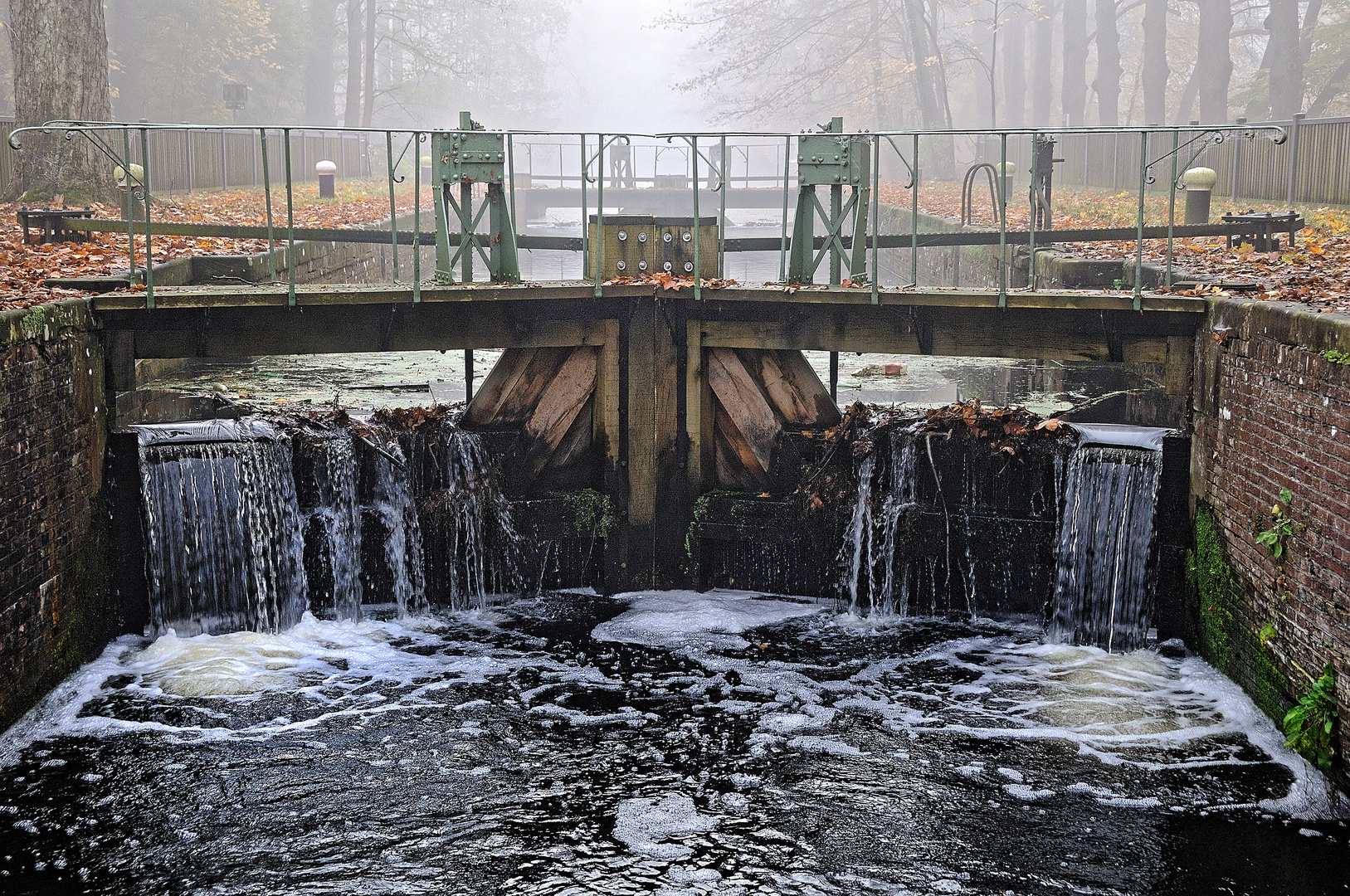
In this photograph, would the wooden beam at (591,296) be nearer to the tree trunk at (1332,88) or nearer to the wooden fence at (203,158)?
the wooden fence at (203,158)

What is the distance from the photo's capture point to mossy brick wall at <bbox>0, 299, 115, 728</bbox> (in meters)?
7.68

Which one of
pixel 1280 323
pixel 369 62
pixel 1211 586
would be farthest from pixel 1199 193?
pixel 369 62

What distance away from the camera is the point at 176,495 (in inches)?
374

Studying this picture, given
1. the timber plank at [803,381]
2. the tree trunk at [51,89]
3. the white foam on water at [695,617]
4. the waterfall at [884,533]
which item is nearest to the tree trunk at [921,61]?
the tree trunk at [51,89]

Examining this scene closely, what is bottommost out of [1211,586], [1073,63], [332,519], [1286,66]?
[1211,586]

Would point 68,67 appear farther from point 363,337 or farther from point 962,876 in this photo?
point 962,876

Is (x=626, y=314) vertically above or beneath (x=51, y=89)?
beneath

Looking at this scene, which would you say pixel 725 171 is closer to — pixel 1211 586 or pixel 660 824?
pixel 1211 586

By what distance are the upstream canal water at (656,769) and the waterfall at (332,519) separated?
324 millimetres

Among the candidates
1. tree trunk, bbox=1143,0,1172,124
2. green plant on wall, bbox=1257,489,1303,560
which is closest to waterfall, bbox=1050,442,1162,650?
green plant on wall, bbox=1257,489,1303,560

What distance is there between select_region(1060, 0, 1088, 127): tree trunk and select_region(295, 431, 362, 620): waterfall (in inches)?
1253

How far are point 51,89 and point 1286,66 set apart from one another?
23.0m

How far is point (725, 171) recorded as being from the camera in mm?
10281

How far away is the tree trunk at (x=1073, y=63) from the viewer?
37000 millimetres
